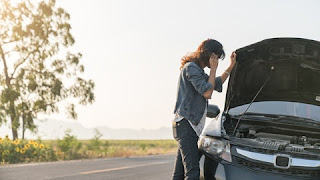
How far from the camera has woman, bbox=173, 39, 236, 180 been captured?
477 centimetres

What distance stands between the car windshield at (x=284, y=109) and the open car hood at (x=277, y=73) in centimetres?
6

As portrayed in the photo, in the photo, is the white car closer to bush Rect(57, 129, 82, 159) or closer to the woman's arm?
the woman's arm

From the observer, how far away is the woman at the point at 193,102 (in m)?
4.77

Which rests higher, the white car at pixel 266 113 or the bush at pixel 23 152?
the white car at pixel 266 113

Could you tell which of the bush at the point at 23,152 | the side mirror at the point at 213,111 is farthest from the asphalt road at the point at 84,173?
the side mirror at the point at 213,111

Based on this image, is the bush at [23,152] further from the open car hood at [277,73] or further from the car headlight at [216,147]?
the car headlight at [216,147]

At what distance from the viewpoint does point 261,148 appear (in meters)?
4.62

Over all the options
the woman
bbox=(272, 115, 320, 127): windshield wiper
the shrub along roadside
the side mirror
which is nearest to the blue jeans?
the woman

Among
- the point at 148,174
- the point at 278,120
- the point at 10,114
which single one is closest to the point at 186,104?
the point at 278,120

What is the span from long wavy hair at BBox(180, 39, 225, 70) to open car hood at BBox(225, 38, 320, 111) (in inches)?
29.9

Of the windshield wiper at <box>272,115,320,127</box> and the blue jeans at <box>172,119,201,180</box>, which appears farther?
the windshield wiper at <box>272,115,320,127</box>

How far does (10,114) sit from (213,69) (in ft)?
81.6

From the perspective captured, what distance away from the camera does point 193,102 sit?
4.87 meters

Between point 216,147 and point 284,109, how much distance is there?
1.56 meters
